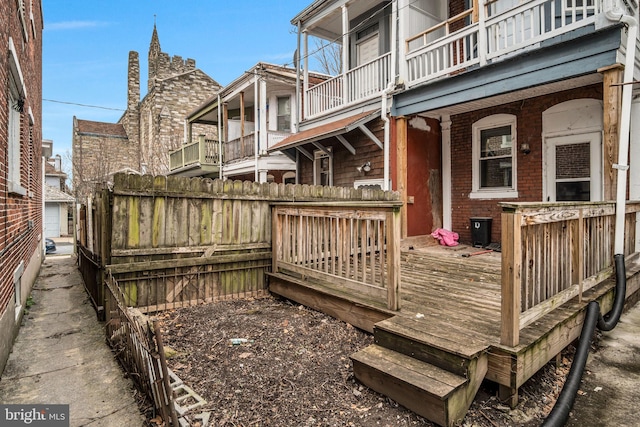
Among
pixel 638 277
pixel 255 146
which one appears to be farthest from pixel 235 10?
pixel 638 277

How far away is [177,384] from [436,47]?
24.1 ft

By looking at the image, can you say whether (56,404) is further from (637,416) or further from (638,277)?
(638,277)

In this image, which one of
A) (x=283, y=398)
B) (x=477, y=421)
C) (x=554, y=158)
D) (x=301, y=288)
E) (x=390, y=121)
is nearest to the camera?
(x=477, y=421)

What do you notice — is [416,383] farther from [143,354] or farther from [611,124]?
[611,124]

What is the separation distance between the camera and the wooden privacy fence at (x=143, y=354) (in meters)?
2.12

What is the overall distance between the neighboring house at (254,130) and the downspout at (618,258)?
9.31m

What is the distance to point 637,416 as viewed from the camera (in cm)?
256

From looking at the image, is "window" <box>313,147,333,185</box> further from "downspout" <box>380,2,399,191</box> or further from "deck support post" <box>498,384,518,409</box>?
"deck support post" <box>498,384,518,409</box>

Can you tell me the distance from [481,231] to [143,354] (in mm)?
6962

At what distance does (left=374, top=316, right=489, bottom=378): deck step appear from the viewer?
245 cm

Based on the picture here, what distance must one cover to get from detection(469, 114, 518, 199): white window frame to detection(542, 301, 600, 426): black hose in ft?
13.7

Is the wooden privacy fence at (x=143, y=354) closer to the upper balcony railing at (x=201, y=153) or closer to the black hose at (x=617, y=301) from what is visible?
the black hose at (x=617, y=301)

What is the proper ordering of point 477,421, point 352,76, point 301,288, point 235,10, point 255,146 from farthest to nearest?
point 235,10
point 255,146
point 352,76
point 301,288
point 477,421

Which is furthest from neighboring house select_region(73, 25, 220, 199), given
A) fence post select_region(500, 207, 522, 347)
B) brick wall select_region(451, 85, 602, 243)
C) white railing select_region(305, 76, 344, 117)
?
fence post select_region(500, 207, 522, 347)
